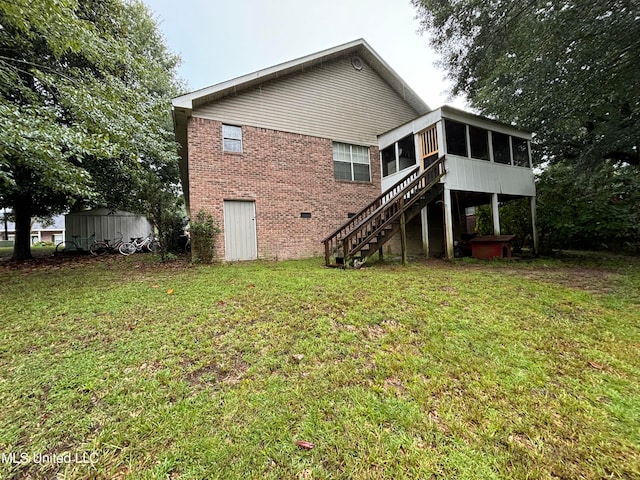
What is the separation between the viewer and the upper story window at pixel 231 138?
28.5ft

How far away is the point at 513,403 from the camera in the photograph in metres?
2.00

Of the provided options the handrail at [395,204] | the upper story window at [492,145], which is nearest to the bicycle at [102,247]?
the handrail at [395,204]

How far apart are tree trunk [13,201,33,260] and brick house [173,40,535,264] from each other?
6.89 meters

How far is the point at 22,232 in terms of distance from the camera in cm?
1130

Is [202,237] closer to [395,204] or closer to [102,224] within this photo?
[395,204]

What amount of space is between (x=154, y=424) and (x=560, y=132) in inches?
607

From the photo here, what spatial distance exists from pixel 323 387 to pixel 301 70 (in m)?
10.9

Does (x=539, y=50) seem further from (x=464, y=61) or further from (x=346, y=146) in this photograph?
(x=346, y=146)

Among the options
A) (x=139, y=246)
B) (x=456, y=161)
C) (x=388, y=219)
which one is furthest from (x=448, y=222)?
(x=139, y=246)

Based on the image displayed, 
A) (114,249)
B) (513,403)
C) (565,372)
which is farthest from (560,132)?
Result: (114,249)

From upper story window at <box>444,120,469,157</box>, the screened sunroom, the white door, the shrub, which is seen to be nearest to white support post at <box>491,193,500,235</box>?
the screened sunroom

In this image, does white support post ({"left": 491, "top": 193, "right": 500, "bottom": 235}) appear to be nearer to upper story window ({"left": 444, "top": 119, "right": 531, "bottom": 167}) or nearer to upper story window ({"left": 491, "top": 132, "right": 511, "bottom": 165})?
upper story window ({"left": 444, "top": 119, "right": 531, "bottom": 167})

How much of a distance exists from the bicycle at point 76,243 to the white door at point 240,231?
10151 millimetres

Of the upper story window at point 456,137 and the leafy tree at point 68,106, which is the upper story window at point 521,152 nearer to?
the upper story window at point 456,137
